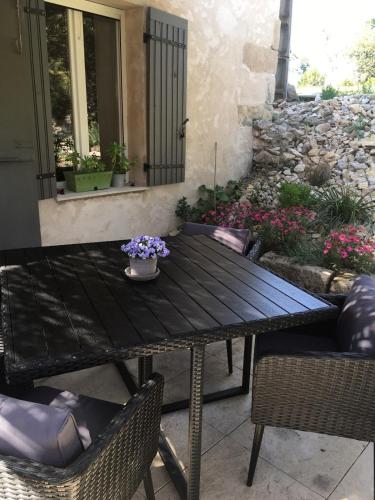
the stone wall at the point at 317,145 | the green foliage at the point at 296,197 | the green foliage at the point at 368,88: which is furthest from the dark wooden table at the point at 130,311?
the green foliage at the point at 368,88

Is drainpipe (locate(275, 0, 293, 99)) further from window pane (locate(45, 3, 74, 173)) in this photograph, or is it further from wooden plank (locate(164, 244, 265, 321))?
wooden plank (locate(164, 244, 265, 321))

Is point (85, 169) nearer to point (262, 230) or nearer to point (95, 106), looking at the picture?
point (95, 106)

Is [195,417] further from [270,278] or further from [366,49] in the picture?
[366,49]

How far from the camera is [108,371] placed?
2490mm

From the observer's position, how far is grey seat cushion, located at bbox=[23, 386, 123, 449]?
137cm

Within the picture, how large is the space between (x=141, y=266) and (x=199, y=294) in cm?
29

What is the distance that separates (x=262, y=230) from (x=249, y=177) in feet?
5.36

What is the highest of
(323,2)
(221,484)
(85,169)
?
(323,2)

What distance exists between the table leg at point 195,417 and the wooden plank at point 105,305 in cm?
25

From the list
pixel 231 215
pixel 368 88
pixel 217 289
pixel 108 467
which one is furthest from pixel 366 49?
pixel 108 467

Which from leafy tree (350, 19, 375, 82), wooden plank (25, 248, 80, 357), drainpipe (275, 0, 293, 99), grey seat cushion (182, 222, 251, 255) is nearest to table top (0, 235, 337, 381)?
wooden plank (25, 248, 80, 357)

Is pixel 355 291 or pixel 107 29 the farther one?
pixel 107 29

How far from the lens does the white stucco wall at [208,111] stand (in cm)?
363

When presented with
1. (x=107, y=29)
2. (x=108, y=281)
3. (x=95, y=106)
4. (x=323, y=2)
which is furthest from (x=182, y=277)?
(x=323, y=2)
